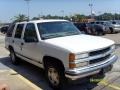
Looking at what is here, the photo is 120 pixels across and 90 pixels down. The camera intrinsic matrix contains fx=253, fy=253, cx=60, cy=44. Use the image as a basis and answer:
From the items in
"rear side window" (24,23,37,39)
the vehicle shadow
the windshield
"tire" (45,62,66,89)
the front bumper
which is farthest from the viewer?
"rear side window" (24,23,37,39)

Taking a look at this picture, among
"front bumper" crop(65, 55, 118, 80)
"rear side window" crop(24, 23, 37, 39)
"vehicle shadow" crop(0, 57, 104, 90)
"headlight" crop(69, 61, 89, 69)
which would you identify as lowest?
"vehicle shadow" crop(0, 57, 104, 90)

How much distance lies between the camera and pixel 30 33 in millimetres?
8266

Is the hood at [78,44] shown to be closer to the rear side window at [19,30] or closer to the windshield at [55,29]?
the windshield at [55,29]

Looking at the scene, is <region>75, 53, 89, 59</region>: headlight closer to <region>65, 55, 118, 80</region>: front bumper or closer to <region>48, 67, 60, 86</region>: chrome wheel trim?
<region>65, 55, 118, 80</region>: front bumper

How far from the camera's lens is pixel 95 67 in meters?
6.15

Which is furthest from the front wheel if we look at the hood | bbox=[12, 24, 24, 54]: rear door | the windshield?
bbox=[12, 24, 24, 54]: rear door

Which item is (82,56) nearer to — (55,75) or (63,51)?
(63,51)

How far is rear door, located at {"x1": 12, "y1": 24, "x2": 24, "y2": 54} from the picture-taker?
9356 millimetres

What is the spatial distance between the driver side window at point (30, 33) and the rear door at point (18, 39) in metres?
0.63

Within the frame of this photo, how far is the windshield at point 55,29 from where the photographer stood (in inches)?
298

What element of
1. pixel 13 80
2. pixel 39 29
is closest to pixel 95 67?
pixel 39 29

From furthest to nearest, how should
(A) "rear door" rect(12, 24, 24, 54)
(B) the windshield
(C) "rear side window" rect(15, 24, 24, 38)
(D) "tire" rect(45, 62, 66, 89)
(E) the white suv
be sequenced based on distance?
(C) "rear side window" rect(15, 24, 24, 38) < (A) "rear door" rect(12, 24, 24, 54) < (B) the windshield < (D) "tire" rect(45, 62, 66, 89) < (E) the white suv

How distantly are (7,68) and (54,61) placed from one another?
3.96 m

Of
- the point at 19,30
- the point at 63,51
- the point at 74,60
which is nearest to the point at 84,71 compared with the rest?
the point at 74,60
